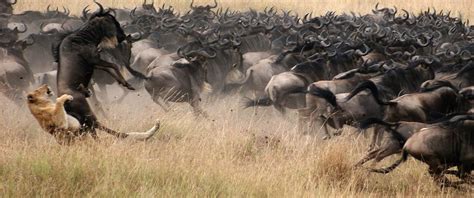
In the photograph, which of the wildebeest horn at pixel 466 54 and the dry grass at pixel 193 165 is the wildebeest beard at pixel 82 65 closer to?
the dry grass at pixel 193 165

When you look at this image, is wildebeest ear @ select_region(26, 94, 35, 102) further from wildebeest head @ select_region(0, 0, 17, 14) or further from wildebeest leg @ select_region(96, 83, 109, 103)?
wildebeest head @ select_region(0, 0, 17, 14)

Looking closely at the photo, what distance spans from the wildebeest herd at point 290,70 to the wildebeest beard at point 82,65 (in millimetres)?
12

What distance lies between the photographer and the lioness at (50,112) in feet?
26.1

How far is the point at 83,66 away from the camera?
8945 millimetres

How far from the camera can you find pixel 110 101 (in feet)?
47.9

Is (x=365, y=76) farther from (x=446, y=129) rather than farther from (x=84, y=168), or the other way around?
(x=84, y=168)

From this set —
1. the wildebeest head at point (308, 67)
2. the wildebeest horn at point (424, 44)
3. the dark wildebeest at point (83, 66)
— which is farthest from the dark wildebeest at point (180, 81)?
the wildebeest horn at point (424, 44)

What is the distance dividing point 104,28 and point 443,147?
13.5ft

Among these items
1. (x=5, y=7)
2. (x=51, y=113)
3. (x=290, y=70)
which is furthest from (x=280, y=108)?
(x=5, y=7)

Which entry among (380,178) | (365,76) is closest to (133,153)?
(380,178)

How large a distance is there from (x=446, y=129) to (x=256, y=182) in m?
2.08

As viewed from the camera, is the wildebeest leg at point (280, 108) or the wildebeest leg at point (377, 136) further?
the wildebeest leg at point (280, 108)

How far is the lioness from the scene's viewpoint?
797 centimetres

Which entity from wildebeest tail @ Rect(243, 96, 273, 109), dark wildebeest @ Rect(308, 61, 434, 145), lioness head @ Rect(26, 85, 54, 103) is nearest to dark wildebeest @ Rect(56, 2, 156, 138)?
lioness head @ Rect(26, 85, 54, 103)
